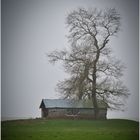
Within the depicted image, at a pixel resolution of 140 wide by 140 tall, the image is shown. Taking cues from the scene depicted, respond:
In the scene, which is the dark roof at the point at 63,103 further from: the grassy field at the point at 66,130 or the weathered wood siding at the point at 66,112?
the grassy field at the point at 66,130

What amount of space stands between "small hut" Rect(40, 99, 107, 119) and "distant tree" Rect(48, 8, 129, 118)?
53 mm

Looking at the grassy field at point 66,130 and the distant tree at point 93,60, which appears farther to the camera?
the distant tree at point 93,60

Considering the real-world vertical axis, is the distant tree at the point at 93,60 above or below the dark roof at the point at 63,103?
above

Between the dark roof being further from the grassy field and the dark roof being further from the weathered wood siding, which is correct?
the grassy field

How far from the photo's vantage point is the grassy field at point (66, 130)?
319 cm

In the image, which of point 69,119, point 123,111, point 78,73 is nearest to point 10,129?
point 69,119

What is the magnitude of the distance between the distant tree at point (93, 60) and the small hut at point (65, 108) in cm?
5

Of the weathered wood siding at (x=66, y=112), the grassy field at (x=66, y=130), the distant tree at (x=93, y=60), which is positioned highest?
the distant tree at (x=93, y=60)

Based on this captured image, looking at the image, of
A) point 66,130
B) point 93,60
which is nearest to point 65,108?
point 66,130

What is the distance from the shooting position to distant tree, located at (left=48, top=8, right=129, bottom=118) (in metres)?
3.29

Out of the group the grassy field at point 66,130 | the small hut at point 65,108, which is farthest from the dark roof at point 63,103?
the grassy field at point 66,130

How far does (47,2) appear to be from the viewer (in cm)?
337

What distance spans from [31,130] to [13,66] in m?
0.60

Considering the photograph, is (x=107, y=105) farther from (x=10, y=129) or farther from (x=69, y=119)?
(x=10, y=129)
